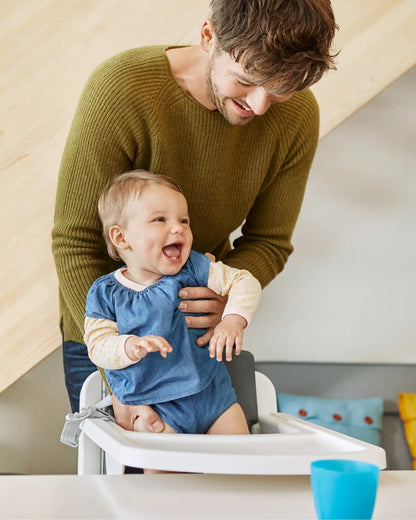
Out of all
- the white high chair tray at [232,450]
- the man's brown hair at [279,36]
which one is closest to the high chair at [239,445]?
the white high chair tray at [232,450]

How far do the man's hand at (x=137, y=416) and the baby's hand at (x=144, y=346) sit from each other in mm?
124

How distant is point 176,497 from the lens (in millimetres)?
849

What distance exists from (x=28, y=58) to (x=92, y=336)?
0.88 metres

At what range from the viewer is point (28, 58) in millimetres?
1710

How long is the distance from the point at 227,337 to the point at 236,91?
44 centimetres

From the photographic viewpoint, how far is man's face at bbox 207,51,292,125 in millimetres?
1146

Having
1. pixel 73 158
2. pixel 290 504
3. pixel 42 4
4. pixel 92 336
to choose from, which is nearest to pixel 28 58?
pixel 42 4

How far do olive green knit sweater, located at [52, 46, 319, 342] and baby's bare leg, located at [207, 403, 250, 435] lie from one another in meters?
0.31

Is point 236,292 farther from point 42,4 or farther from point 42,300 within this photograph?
point 42,4

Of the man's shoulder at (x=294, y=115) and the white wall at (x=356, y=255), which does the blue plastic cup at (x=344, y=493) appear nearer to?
the man's shoulder at (x=294, y=115)

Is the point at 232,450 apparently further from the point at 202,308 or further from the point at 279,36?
the point at 279,36

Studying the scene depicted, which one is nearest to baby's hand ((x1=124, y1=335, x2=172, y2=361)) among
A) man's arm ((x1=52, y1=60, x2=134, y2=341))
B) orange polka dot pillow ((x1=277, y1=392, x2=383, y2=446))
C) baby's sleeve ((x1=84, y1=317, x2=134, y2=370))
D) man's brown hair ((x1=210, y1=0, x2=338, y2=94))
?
baby's sleeve ((x1=84, y1=317, x2=134, y2=370))

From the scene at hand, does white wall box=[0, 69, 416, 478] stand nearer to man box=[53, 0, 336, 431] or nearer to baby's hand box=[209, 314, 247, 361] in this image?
man box=[53, 0, 336, 431]

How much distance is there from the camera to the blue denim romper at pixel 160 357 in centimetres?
119
